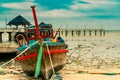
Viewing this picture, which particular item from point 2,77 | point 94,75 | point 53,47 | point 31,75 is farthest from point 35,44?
point 94,75

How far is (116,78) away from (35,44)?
4552 mm

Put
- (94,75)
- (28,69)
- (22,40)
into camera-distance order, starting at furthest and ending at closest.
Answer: (22,40) → (94,75) → (28,69)

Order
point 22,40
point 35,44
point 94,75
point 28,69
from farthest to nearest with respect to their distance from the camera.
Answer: point 22,40
point 94,75
point 28,69
point 35,44

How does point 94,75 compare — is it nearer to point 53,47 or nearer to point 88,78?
point 88,78

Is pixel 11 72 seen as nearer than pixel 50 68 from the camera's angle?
No

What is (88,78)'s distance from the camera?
1641cm

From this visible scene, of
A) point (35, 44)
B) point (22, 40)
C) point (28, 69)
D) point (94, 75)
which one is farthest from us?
point (22, 40)

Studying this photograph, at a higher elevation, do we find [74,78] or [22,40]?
[22,40]

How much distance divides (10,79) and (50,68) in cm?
220

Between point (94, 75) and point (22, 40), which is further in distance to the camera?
point (22, 40)

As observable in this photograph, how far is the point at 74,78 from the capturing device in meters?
16.6

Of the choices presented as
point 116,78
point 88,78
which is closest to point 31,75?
point 88,78

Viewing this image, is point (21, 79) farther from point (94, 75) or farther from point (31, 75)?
point (94, 75)

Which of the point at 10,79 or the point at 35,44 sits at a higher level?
the point at 35,44
